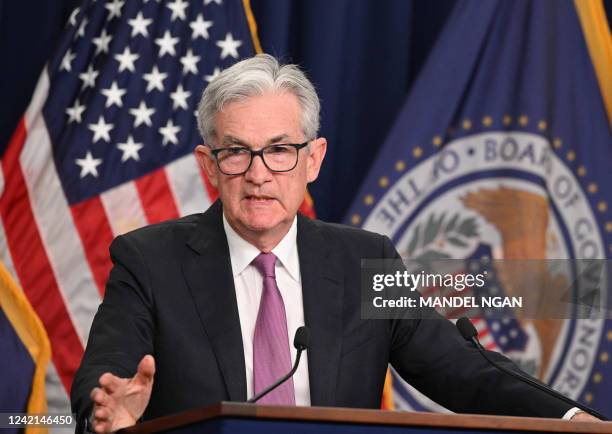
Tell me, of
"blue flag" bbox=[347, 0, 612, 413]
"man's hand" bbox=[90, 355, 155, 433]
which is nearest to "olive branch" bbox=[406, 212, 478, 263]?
"blue flag" bbox=[347, 0, 612, 413]

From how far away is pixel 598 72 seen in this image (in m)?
4.47

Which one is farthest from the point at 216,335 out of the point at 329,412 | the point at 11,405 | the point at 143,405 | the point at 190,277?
the point at 11,405

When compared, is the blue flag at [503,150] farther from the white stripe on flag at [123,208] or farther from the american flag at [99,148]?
the white stripe on flag at [123,208]

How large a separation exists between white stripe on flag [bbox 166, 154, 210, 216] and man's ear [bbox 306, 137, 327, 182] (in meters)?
1.39

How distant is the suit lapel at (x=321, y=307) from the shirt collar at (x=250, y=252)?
Answer: 0.02 metres

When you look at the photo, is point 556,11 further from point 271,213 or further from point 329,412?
point 329,412

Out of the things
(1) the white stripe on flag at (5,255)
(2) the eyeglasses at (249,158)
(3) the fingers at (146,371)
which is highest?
(1) the white stripe on flag at (5,255)

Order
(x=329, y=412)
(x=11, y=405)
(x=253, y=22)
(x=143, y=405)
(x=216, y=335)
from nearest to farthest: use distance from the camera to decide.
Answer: (x=329, y=412), (x=143, y=405), (x=216, y=335), (x=11, y=405), (x=253, y=22)

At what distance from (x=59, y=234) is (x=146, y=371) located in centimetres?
Answer: 217

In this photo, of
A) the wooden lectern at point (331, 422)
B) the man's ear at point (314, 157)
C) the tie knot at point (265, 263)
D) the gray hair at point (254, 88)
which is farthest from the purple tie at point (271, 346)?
the wooden lectern at point (331, 422)

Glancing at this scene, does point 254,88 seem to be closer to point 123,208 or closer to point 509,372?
point 509,372

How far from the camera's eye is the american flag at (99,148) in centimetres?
398

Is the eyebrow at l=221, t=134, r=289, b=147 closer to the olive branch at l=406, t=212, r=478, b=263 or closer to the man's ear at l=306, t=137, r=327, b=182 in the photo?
the man's ear at l=306, t=137, r=327, b=182

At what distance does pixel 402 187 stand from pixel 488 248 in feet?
1.41
